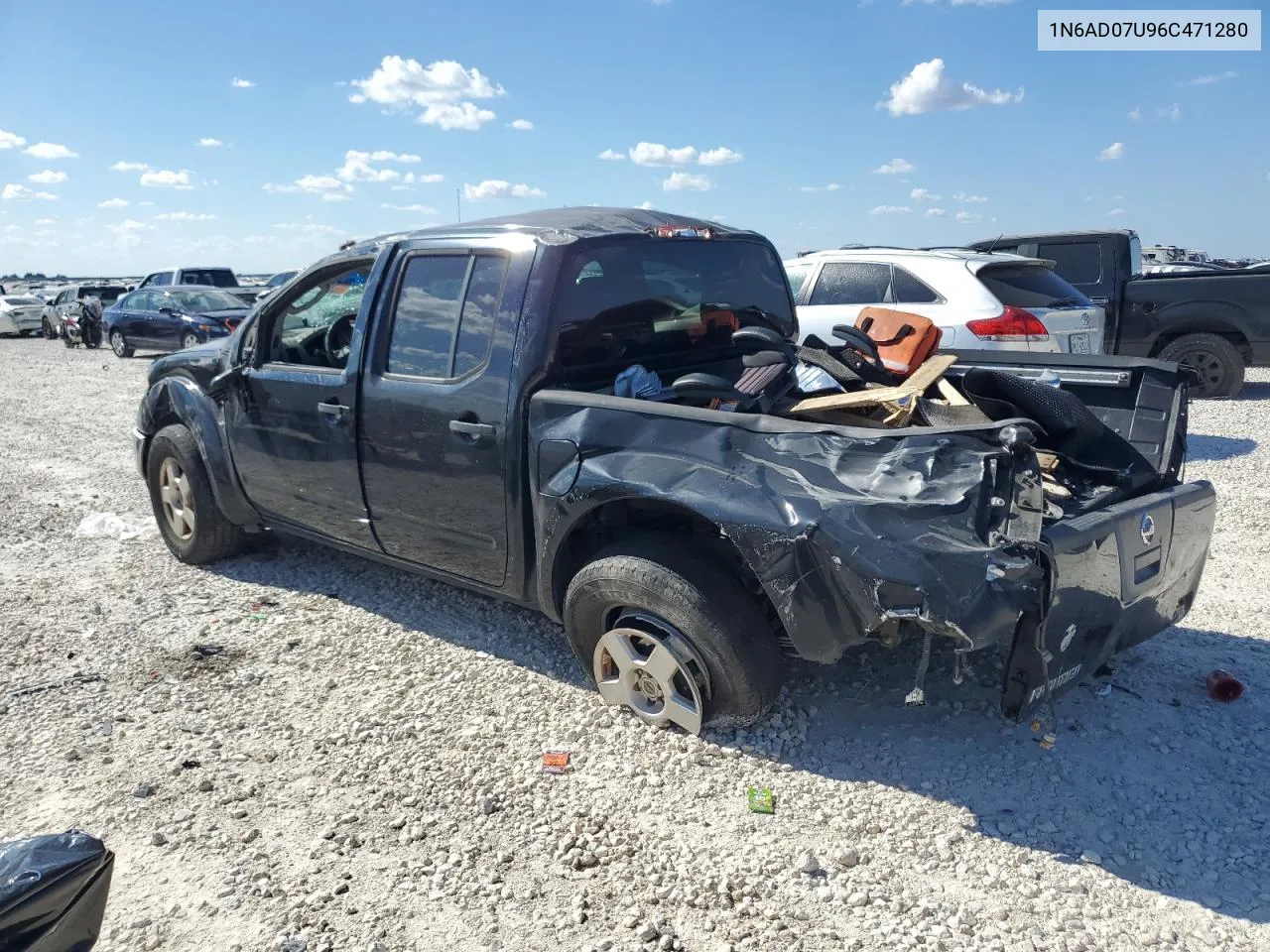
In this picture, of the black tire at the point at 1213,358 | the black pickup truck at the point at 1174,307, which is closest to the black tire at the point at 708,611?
the black pickup truck at the point at 1174,307

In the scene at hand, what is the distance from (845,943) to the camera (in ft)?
8.16

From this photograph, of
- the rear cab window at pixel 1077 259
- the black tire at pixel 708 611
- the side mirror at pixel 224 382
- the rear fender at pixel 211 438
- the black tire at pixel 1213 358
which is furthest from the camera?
the rear cab window at pixel 1077 259

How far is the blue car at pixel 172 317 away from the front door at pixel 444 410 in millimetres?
14938

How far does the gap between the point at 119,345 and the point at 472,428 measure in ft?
63.6

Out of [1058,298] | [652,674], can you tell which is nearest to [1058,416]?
[652,674]

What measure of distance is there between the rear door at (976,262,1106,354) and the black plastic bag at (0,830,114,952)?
7.25m

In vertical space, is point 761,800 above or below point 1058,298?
below

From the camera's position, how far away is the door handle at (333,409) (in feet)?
13.8

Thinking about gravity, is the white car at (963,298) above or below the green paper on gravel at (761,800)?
above

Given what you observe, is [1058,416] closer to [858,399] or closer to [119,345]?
[858,399]

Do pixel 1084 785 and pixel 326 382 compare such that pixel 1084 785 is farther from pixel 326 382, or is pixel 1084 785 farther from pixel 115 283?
pixel 115 283

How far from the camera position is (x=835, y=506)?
9.04ft

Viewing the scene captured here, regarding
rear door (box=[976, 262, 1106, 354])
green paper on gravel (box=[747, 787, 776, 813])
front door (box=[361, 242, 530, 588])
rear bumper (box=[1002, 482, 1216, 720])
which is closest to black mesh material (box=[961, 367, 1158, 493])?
rear bumper (box=[1002, 482, 1216, 720])

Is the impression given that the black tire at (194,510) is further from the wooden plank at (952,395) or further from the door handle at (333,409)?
the wooden plank at (952,395)
